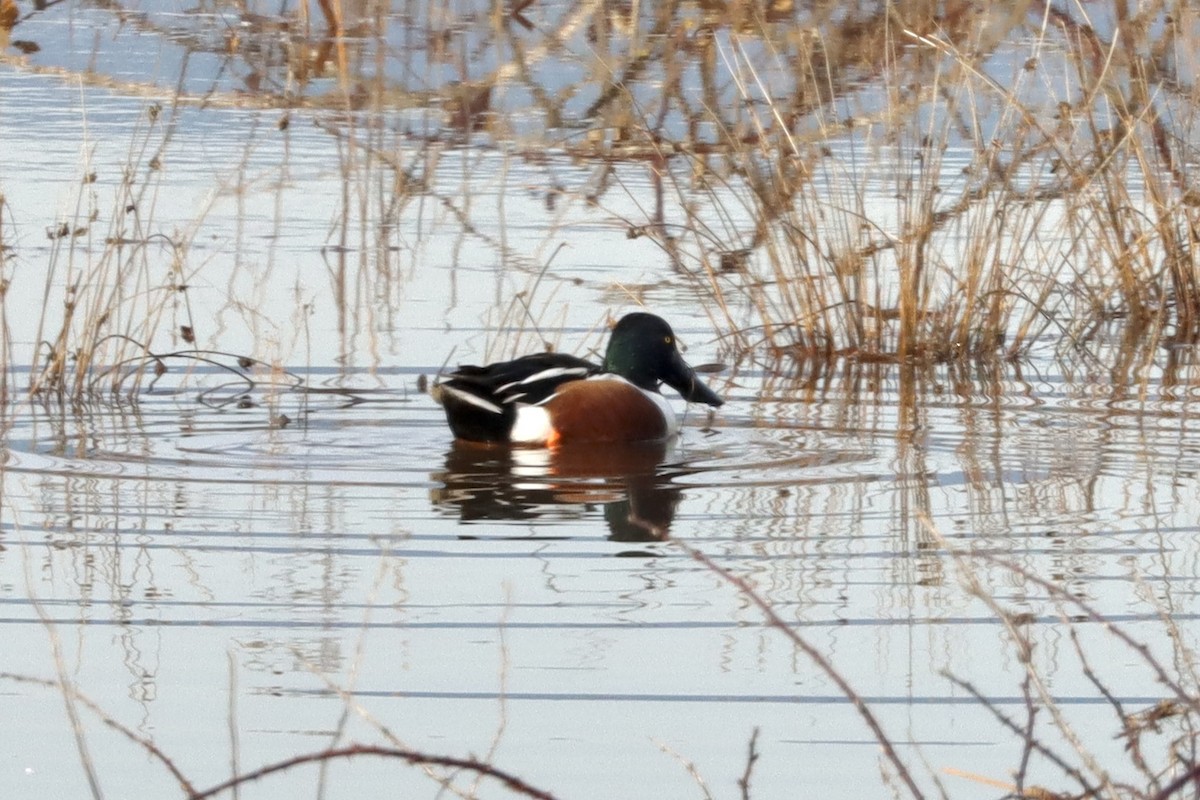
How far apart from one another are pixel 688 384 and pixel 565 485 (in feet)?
3.93

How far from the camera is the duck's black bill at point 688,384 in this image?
8.11 meters

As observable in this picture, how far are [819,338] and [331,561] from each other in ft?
12.0

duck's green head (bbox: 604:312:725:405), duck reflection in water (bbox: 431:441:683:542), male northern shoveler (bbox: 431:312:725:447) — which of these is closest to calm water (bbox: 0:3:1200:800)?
duck reflection in water (bbox: 431:441:683:542)

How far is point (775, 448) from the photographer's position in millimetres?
7438

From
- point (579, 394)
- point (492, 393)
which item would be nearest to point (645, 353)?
point (579, 394)

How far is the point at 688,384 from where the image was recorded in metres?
8.12

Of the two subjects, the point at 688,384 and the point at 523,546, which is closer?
the point at 523,546

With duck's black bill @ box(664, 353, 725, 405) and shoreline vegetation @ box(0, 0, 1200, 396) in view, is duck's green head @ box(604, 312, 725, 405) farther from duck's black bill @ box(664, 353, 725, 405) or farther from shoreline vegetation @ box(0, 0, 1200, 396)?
shoreline vegetation @ box(0, 0, 1200, 396)

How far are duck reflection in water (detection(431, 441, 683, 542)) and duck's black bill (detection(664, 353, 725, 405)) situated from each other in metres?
0.27

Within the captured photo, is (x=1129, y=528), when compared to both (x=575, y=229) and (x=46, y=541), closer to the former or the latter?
(x=46, y=541)

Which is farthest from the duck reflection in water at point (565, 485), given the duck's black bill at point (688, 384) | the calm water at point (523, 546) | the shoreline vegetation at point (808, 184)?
the shoreline vegetation at point (808, 184)

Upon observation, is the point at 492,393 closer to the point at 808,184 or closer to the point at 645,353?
the point at 645,353

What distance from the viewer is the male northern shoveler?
7.55m

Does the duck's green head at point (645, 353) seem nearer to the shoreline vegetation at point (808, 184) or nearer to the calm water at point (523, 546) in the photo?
the calm water at point (523, 546)
